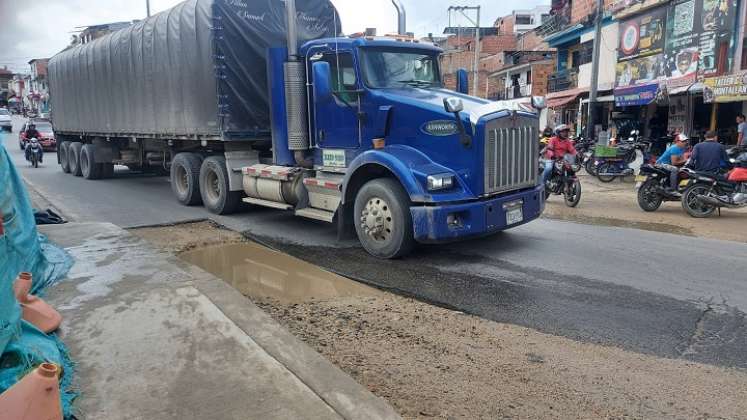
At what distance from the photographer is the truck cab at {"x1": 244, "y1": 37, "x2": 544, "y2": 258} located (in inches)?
244

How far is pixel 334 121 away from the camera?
768 cm

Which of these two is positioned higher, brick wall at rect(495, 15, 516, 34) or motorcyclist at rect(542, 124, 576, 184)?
brick wall at rect(495, 15, 516, 34)

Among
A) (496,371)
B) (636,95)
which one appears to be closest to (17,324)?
(496,371)

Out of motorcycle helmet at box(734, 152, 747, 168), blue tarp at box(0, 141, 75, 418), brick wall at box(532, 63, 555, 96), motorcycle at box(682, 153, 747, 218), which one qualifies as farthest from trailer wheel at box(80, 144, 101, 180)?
brick wall at box(532, 63, 555, 96)

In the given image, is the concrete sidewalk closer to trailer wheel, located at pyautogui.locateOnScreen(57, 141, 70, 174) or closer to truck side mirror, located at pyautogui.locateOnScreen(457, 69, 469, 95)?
truck side mirror, located at pyautogui.locateOnScreen(457, 69, 469, 95)

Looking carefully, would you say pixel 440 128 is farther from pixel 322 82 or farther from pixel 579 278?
pixel 579 278

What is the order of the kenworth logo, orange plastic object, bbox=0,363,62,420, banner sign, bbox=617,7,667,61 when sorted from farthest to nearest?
banner sign, bbox=617,7,667,61 → the kenworth logo → orange plastic object, bbox=0,363,62,420

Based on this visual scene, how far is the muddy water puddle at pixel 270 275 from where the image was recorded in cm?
556

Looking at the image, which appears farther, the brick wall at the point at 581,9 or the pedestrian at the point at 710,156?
the brick wall at the point at 581,9

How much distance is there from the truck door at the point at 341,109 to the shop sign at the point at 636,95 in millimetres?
15711

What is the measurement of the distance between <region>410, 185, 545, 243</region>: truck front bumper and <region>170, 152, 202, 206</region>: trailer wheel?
590 centimetres

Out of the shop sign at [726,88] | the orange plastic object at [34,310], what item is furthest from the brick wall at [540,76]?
the orange plastic object at [34,310]

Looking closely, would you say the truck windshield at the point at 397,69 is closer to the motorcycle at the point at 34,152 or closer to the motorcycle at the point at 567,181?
the motorcycle at the point at 567,181

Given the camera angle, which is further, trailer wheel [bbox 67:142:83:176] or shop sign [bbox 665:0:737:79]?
shop sign [bbox 665:0:737:79]
